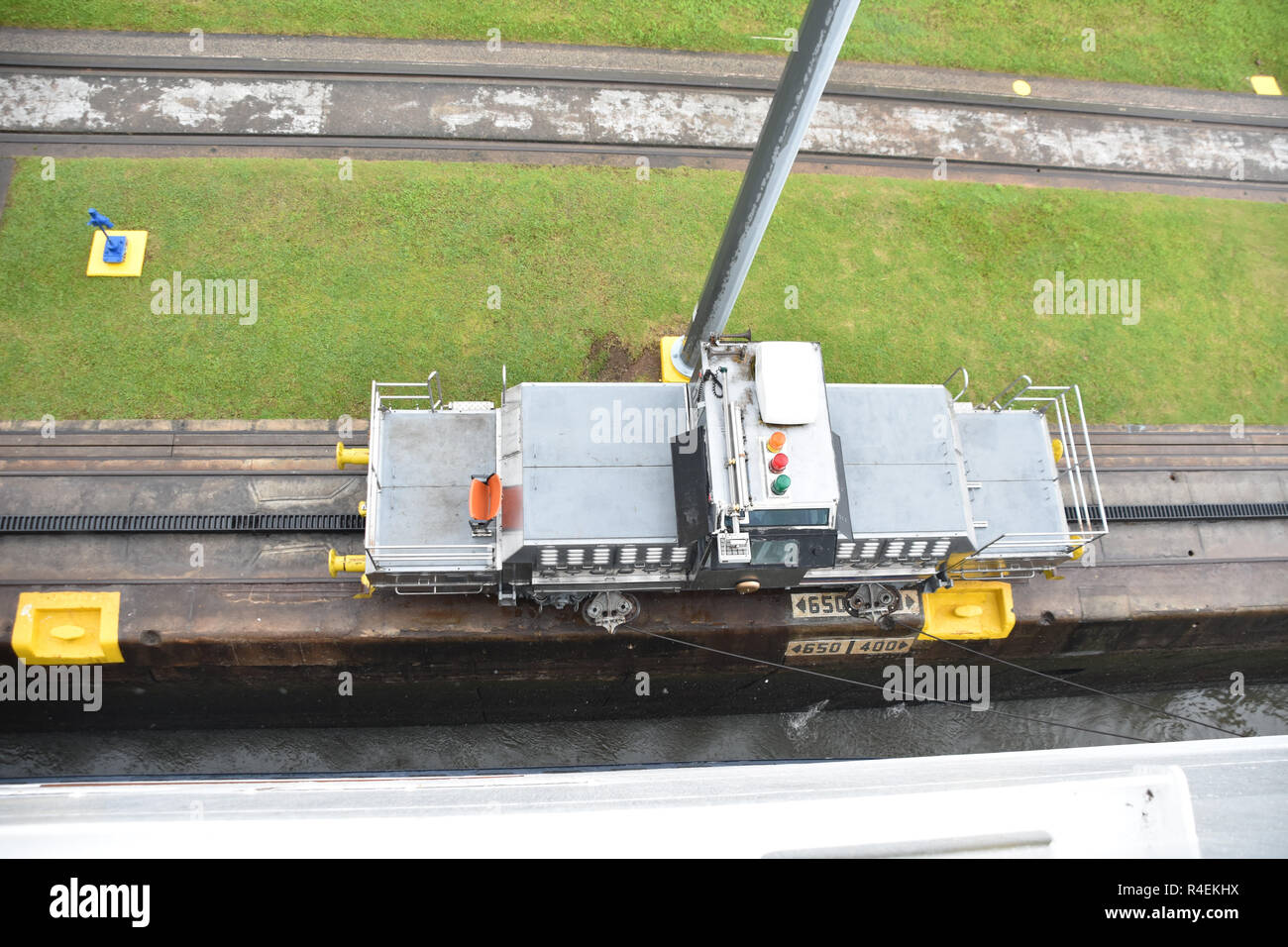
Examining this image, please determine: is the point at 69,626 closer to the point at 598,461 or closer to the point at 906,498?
the point at 598,461

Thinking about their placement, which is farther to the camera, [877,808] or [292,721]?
[292,721]

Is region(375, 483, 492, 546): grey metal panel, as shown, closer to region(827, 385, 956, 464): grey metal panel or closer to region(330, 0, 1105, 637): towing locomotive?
region(330, 0, 1105, 637): towing locomotive

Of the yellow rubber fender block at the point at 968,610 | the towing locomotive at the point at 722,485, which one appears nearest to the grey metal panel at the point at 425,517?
the towing locomotive at the point at 722,485

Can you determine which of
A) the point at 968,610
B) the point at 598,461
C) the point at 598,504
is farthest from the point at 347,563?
the point at 968,610

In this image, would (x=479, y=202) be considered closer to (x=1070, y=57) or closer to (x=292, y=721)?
(x=292, y=721)

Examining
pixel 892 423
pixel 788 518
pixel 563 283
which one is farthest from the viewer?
pixel 563 283

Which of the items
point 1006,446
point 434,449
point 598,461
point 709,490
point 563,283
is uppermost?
point 563,283

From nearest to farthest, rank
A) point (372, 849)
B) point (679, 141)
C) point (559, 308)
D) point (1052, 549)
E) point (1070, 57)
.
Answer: point (372, 849) → point (1052, 549) → point (559, 308) → point (679, 141) → point (1070, 57)

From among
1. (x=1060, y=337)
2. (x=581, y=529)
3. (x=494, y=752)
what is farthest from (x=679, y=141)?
(x=494, y=752)
